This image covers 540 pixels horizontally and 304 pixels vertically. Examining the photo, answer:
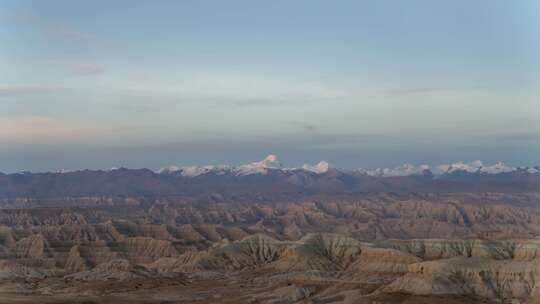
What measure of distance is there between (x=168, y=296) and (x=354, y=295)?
131ft

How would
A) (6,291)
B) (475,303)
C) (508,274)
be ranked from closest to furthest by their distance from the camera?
1. (475,303)
2. (508,274)
3. (6,291)

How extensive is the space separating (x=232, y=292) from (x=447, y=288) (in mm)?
46450

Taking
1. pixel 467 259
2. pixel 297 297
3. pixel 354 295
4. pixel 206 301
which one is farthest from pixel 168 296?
pixel 467 259

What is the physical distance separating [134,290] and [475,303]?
7699 cm

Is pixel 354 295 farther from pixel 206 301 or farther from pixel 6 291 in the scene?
pixel 6 291

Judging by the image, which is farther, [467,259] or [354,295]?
[467,259]

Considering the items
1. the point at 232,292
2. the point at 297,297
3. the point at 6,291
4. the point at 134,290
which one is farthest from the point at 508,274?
the point at 6,291

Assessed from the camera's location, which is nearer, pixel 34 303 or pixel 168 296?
pixel 34 303

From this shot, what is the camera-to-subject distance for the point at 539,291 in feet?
528

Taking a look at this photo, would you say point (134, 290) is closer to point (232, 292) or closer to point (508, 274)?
point (232, 292)

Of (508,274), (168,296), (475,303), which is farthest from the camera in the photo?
(168,296)

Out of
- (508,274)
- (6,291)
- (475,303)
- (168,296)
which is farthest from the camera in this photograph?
(6,291)

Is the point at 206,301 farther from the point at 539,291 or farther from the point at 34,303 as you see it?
the point at 539,291

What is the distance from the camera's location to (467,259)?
182250mm
